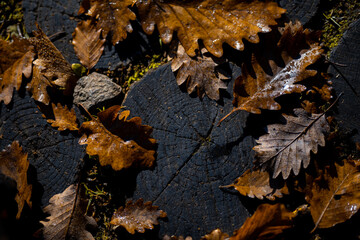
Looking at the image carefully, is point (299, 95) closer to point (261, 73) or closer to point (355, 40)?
point (261, 73)

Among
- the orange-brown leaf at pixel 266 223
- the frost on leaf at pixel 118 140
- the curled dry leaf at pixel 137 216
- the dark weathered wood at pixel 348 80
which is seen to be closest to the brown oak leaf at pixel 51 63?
the frost on leaf at pixel 118 140

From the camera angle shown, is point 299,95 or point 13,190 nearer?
point 13,190

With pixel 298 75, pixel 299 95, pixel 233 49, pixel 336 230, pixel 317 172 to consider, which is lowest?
pixel 336 230

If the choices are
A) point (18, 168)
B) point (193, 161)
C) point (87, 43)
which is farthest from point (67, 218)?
point (87, 43)

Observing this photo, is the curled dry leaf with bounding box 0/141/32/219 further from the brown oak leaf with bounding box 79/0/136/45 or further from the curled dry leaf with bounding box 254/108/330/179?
the curled dry leaf with bounding box 254/108/330/179

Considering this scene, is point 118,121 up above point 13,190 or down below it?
above

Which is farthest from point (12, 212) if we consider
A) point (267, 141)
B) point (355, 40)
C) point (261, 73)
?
point (355, 40)

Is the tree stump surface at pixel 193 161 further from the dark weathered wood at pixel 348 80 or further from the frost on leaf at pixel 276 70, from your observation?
the dark weathered wood at pixel 348 80
